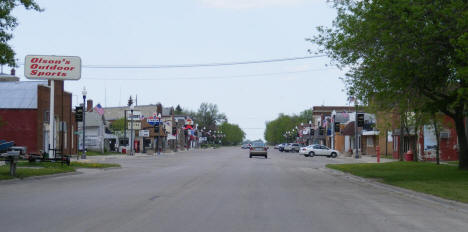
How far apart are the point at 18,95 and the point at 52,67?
68.2 ft

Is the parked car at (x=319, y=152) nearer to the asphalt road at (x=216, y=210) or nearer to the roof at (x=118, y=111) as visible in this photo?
the asphalt road at (x=216, y=210)

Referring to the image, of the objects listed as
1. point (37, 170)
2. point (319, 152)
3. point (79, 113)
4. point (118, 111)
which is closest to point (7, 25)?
point (37, 170)

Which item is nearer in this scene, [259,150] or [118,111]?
[259,150]

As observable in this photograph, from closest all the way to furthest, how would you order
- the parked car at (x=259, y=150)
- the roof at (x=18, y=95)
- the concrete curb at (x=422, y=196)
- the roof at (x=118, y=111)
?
the concrete curb at (x=422, y=196) < the roof at (x=18, y=95) < the parked car at (x=259, y=150) < the roof at (x=118, y=111)

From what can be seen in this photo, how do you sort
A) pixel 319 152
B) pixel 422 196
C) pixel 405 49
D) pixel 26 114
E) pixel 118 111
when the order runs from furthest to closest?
pixel 118 111 < pixel 319 152 < pixel 26 114 < pixel 405 49 < pixel 422 196

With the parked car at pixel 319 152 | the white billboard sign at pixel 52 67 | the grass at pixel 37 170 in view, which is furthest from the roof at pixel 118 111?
the grass at pixel 37 170

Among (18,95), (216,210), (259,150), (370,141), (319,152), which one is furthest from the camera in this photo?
(370,141)

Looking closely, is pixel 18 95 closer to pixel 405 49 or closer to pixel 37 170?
pixel 37 170

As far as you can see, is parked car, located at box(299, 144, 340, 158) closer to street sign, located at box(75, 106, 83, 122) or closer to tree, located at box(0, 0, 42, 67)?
street sign, located at box(75, 106, 83, 122)

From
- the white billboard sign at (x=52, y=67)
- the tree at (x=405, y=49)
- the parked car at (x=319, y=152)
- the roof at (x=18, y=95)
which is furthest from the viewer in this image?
the parked car at (x=319, y=152)

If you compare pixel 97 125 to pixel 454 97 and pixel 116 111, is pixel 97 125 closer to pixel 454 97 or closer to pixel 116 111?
pixel 116 111

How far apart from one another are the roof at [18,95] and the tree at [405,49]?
111ft

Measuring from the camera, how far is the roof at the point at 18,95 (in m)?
49.0

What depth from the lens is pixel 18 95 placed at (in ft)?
165
